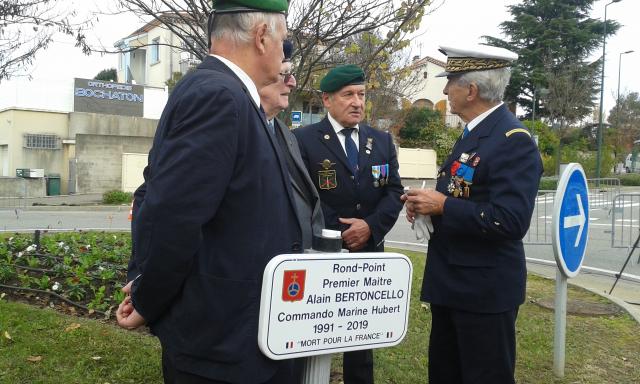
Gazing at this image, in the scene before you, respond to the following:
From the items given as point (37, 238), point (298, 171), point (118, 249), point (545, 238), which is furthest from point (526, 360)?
point (545, 238)

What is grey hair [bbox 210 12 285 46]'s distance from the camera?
1864mm

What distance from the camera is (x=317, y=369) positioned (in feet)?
5.98

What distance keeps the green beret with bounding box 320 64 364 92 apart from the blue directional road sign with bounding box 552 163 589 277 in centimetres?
151

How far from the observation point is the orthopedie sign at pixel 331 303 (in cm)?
164

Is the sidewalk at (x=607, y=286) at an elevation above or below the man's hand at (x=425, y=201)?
below

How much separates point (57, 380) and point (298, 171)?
2517mm

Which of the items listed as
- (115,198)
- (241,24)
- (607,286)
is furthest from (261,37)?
(115,198)

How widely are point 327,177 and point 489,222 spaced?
1299mm

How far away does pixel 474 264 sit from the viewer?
9.15 feet

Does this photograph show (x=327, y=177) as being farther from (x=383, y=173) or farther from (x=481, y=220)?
(x=481, y=220)

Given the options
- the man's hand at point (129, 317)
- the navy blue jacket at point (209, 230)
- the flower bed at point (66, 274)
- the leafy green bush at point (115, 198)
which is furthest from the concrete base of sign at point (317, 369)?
the leafy green bush at point (115, 198)

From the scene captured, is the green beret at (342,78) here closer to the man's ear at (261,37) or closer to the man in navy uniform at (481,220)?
the man in navy uniform at (481,220)

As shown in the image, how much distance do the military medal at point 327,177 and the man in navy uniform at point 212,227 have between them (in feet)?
5.89

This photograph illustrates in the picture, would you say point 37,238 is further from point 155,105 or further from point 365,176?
point 155,105
